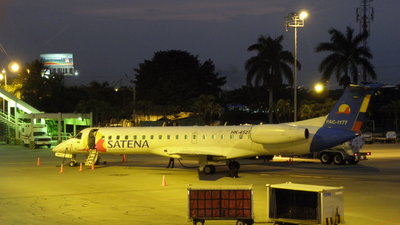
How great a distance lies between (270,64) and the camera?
6322 cm

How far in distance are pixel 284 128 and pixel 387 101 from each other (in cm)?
6561

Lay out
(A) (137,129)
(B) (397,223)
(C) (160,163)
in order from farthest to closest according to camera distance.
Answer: (C) (160,163) < (A) (137,129) < (B) (397,223)

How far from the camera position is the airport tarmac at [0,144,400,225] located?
15.5m

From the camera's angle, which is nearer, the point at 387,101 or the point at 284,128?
the point at 284,128

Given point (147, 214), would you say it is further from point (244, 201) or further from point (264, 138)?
point (264, 138)

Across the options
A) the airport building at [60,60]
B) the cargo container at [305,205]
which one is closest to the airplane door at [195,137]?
the cargo container at [305,205]

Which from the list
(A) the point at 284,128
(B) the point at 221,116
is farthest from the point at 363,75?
(A) the point at 284,128

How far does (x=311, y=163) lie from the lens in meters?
34.0

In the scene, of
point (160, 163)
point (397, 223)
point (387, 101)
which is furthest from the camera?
point (387, 101)

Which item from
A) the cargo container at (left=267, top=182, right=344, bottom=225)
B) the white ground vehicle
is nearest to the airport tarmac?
the cargo container at (left=267, top=182, right=344, bottom=225)

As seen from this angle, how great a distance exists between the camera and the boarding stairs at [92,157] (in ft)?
102

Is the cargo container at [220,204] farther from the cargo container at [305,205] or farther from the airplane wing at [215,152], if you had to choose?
the airplane wing at [215,152]

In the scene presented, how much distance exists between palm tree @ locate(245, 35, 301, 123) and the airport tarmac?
28240 millimetres

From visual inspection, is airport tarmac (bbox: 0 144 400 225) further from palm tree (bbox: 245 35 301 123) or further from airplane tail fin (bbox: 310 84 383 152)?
palm tree (bbox: 245 35 301 123)
